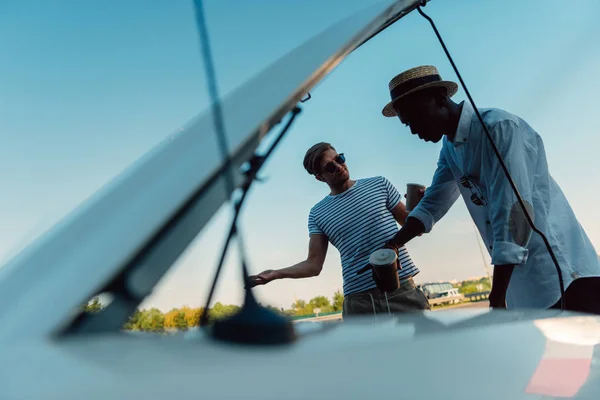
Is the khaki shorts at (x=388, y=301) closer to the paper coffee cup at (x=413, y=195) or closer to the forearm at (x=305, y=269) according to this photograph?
the forearm at (x=305, y=269)

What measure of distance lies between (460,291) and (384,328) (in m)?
1.22

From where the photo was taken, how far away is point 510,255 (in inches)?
56.6

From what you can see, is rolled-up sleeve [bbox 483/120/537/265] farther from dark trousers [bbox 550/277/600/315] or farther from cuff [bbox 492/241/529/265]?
dark trousers [bbox 550/277/600/315]

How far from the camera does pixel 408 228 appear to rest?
6.96ft

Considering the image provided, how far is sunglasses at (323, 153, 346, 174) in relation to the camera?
91.1 inches

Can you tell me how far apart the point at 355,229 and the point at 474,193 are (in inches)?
23.0

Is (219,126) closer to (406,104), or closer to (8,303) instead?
(8,303)

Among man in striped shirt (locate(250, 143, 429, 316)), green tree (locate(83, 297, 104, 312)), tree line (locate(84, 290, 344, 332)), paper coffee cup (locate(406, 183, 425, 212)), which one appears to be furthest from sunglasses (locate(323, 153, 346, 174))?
green tree (locate(83, 297, 104, 312))

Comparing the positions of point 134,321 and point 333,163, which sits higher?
point 333,163

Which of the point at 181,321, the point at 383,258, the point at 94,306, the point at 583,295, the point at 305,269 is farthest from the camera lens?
the point at 305,269

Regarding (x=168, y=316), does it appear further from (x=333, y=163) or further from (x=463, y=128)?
(x=333, y=163)

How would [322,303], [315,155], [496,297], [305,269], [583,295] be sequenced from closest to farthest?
[322,303], [496,297], [583,295], [305,269], [315,155]

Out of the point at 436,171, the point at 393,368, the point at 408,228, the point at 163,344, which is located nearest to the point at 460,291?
the point at 408,228

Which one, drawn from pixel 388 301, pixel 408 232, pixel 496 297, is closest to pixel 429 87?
pixel 408 232
